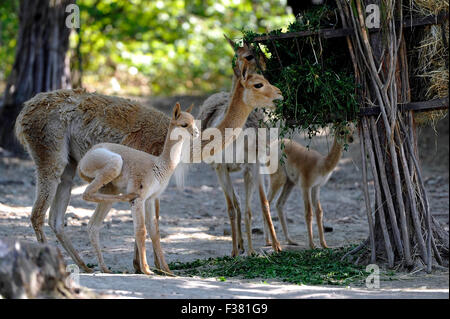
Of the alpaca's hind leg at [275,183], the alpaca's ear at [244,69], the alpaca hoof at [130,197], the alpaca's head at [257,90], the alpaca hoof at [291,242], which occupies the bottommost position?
the alpaca hoof at [291,242]

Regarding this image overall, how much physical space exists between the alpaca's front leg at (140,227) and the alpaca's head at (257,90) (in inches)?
74.9

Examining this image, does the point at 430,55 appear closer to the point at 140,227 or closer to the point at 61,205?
the point at 140,227

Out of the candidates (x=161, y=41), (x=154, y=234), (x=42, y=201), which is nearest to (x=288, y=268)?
(x=154, y=234)

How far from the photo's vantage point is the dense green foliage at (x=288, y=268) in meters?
6.58

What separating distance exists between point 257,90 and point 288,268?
82.5 inches

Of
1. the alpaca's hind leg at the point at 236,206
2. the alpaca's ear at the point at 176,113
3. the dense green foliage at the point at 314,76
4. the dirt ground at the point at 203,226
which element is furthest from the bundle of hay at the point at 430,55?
the alpaca's hind leg at the point at 236,206

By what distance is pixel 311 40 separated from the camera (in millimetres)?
7027

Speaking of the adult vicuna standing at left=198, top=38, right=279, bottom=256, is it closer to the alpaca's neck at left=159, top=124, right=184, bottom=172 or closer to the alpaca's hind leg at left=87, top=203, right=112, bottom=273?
the alpaca's neck at left=159, top=124, right=184, bottom=172

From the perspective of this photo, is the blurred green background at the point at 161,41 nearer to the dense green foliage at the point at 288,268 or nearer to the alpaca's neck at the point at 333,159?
the alpaca's neck at the point at 333,159

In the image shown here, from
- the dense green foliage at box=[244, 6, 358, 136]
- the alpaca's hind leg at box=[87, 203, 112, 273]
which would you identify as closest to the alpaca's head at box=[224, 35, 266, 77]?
the dense green foliage at box=[244, 6, 358, 136]

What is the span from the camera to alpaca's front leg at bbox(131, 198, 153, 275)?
6.75m

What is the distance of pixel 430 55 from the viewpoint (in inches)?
271

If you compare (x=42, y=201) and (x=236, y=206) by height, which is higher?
(x=42, y=201)
